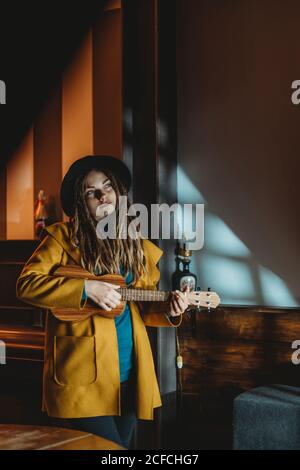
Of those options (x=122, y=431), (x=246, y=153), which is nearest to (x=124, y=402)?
(x=122, y=431)

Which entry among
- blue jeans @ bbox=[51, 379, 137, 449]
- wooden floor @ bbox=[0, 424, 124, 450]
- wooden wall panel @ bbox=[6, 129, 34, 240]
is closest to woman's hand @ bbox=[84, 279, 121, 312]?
blue jeans @ bbox=[51, 379, 137, 449]

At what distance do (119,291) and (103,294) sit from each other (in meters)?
0.11

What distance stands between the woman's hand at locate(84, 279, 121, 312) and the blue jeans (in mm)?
381

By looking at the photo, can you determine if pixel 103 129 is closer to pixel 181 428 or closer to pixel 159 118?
pixel 159 118

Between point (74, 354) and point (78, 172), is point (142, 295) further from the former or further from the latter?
point (78, 172)

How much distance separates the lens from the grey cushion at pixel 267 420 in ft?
9.42

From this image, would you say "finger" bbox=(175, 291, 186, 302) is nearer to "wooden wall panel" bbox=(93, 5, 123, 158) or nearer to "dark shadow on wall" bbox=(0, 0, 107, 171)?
"wooden wall panel" bbox=(93, 5, 123, 158)

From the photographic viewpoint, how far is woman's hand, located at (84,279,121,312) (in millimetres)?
2254

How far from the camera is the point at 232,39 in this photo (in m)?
3.64

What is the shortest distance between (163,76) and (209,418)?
7.38ft

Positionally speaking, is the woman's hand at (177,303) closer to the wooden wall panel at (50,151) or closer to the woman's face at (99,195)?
the woman's face at (99,195)

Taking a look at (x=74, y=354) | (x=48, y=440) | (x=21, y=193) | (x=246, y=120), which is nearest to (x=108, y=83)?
(x=246, y=120)

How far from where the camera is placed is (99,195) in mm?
2482

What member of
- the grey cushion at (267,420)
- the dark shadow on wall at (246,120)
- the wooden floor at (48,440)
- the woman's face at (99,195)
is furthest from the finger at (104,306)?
the dark shadow on wall at (246,120)
